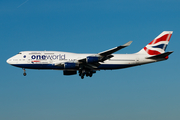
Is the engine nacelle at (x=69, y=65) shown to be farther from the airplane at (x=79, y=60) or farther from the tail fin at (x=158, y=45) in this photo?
the tail fin at (x=158, y=45)

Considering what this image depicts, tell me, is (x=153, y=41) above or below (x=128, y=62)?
above

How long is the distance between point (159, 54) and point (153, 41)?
7316 mm

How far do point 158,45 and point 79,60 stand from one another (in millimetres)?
18882

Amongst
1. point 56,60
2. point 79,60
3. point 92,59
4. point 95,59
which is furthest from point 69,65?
point 95,59

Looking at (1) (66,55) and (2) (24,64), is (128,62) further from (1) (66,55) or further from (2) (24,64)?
(2) (24,64)

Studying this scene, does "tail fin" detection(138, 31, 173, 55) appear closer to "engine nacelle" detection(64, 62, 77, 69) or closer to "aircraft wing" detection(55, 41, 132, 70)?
"aircraft wing" detection(55, 41, 132, 70)

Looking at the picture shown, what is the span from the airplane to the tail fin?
64cm

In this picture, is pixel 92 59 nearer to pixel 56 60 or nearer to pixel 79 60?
pixel 79 60

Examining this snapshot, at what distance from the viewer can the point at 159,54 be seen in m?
64.5

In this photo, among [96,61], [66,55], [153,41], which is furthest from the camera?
[153,41]

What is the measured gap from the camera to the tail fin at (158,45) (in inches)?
2749

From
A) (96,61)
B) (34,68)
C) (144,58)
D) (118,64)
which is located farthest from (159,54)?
(34,68)

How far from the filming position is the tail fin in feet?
229

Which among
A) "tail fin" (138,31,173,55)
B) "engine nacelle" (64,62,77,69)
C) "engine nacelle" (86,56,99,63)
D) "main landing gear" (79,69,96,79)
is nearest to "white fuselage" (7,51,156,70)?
"engine nacelle" (64,62,77,69)
